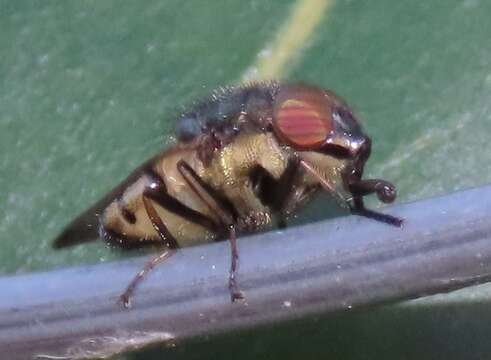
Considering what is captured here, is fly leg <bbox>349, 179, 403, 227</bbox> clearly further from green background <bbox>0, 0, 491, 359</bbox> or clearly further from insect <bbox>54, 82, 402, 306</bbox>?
green background <bbox>0, 0, 491, 359</bbox>

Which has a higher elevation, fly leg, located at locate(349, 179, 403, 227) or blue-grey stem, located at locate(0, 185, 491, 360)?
blue-grey stem, located at locate(0, 185, 491, 360)

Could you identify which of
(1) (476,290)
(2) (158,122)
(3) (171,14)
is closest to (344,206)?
(1) (476,290)

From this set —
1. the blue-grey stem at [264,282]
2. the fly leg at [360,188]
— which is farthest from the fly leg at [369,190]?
the blue-grey stem at [264,282]

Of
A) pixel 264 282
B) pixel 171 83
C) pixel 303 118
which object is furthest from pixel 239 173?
pixel 264 282

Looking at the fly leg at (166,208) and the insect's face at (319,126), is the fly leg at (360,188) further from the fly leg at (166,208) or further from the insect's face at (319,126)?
the fly leg at (166,208)

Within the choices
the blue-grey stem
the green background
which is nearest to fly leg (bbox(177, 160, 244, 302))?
the green background

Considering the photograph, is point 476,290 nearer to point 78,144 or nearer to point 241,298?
point 241,298

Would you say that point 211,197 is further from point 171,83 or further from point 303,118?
point 171,83
